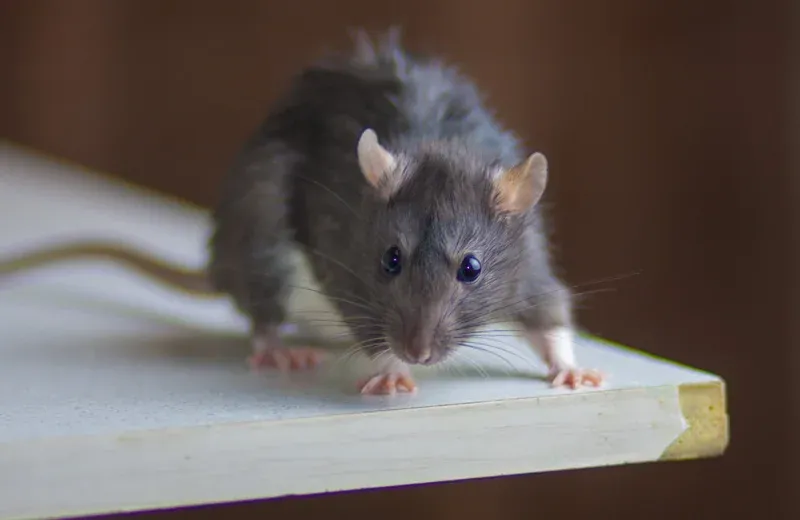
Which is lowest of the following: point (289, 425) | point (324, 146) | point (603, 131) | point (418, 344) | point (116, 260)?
point (289, 425)

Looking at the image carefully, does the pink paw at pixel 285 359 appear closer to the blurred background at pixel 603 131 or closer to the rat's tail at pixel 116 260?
the rat's tail at pixel 116 260

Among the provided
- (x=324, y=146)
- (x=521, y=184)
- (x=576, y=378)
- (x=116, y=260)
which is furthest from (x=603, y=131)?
(x=576, y=378)

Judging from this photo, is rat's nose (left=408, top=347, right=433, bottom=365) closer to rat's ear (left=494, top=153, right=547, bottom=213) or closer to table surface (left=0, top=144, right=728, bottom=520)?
table surface (left=0, top=144, right=728, bottom=520)

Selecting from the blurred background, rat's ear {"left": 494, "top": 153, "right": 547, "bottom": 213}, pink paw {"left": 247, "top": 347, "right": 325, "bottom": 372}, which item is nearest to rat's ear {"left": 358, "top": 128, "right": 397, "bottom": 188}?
rat's ear {"left": 494, "top": 153, "right": 547, "bottom": 213}

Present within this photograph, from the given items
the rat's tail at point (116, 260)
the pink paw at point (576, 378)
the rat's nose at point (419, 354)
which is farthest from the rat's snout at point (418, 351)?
the rat's tail at point (116, 260)

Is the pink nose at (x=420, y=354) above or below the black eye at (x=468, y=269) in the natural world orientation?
below

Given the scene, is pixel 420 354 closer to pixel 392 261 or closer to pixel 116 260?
pixel 392 261

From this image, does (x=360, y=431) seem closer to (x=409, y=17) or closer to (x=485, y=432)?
(x=485, y=432)

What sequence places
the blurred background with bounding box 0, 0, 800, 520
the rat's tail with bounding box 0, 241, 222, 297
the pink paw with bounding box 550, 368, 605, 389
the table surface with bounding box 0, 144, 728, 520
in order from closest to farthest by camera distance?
the table surface with bounding box 0, 144, 728, 520
the pink paw with bounding box 550, 368, 605, 389
the rat's tail with bounding box 0, 241, 222, 297
the blurred background with bounding box 0, 0, 800, 520
